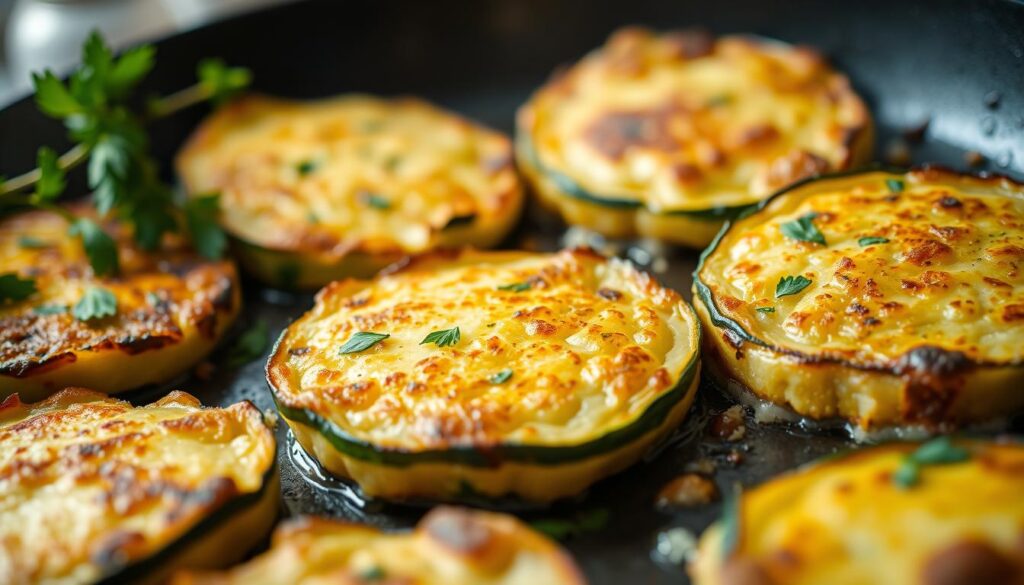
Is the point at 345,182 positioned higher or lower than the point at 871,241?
lower

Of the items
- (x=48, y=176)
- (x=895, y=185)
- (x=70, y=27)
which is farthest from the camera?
(x=70, y=27)

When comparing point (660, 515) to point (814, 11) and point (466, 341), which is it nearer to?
point (466, 341)

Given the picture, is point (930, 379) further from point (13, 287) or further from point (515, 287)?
point (13, 287)

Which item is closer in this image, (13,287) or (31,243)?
(13,287)

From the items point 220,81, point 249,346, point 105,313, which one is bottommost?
point 249,346

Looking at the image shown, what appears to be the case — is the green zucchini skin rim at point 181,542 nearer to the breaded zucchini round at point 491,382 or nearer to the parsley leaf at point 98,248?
the breaded zucchini round at point 491,382

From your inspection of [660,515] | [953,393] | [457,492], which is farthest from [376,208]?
[953,393]

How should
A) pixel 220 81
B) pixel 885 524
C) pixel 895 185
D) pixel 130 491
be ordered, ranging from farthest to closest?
pixel 220 81 → pixel 895 185 → pixel 130 491 → pixel 885 524

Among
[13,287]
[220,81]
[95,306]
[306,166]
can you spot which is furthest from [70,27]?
[95,306]
